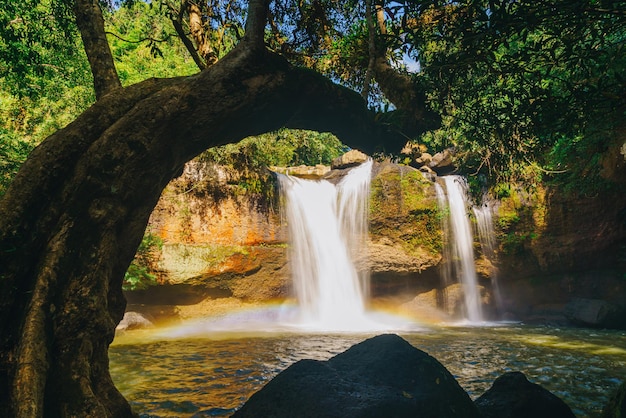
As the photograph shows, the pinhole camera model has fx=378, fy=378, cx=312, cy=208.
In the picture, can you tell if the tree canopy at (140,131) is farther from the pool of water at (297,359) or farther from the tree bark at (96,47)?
the pool of water at (297,359)

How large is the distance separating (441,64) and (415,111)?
162 centimetres

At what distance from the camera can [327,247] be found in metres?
17.4

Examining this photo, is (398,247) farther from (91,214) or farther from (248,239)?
(91,214)

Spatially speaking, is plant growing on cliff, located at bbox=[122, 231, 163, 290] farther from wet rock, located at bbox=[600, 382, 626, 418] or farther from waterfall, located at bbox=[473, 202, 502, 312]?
waterfall, located at bbox=[473, 202, 502, 312]

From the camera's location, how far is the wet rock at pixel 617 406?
12.2 ft

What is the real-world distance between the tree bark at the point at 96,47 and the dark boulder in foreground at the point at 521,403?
5561 millimetres

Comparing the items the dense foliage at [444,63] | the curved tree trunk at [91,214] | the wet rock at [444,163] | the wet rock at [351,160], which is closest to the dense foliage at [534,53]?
the dense foliage at [444,63]

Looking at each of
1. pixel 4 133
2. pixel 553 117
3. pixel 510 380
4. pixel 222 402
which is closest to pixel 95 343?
pixel 222 402

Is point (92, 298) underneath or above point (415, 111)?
underneath

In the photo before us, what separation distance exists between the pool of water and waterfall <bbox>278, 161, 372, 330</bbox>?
4.10 meters

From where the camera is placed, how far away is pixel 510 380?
446cm

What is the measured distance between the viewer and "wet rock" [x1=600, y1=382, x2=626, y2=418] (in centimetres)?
372

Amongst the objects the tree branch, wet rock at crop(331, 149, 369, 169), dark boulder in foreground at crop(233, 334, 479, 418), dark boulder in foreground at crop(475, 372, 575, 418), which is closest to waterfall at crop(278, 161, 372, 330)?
wet rock at crop(331, 149, 369, 169)

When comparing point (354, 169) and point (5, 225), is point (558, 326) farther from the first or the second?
point (5, 225)
